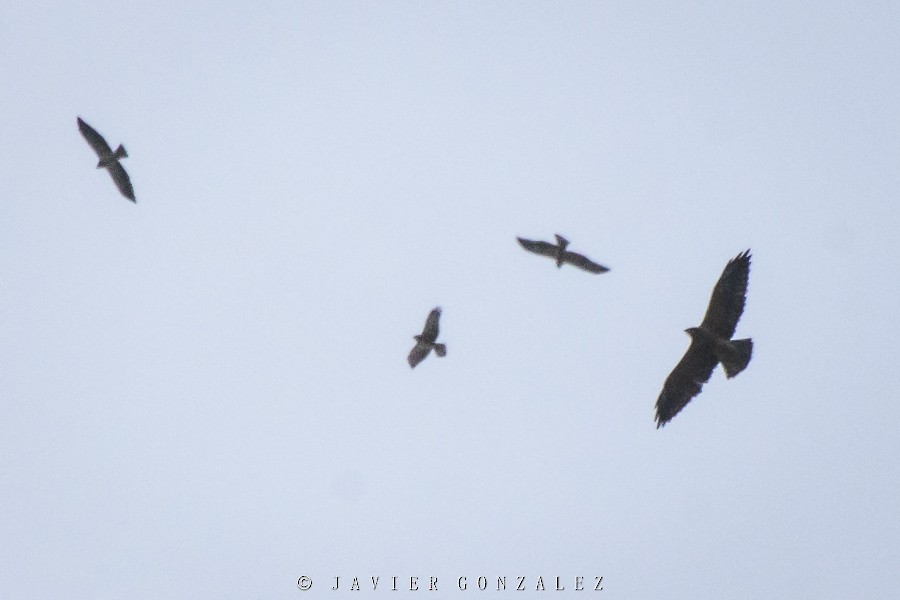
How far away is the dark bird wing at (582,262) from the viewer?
42.1ft

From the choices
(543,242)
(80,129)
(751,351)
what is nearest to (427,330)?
(543,242)

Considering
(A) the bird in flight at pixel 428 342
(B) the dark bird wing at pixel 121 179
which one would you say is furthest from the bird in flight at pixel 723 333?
(B) the dark bird wing at pixel 121 179

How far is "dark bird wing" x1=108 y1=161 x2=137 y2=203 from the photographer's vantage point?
44.7 feet

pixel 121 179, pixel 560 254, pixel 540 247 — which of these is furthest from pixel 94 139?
pixel 560 254

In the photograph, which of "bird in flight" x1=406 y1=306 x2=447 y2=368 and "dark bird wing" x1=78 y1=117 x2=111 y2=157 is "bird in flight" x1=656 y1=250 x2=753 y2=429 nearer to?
"bird in flight" x1=406 y1=306 x2=447 y2=368

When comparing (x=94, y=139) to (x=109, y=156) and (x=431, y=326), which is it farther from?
(x=431, y=326)

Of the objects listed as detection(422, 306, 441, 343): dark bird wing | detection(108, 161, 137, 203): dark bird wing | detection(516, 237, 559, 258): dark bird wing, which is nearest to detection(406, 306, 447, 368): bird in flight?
detection(422, 306, 441, 343): dark bird wing

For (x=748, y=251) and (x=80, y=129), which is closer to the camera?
(x=748, y=251)

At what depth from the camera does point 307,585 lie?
1717 centimetres

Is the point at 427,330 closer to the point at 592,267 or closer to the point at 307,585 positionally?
the point at 592,267

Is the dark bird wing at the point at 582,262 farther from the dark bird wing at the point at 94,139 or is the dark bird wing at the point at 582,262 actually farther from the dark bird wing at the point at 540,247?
the dark bird wing at the point at 94,139

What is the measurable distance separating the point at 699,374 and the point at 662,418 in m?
0.76

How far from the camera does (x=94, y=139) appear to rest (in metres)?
13.2

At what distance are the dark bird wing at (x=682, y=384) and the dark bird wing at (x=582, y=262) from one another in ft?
6.65
